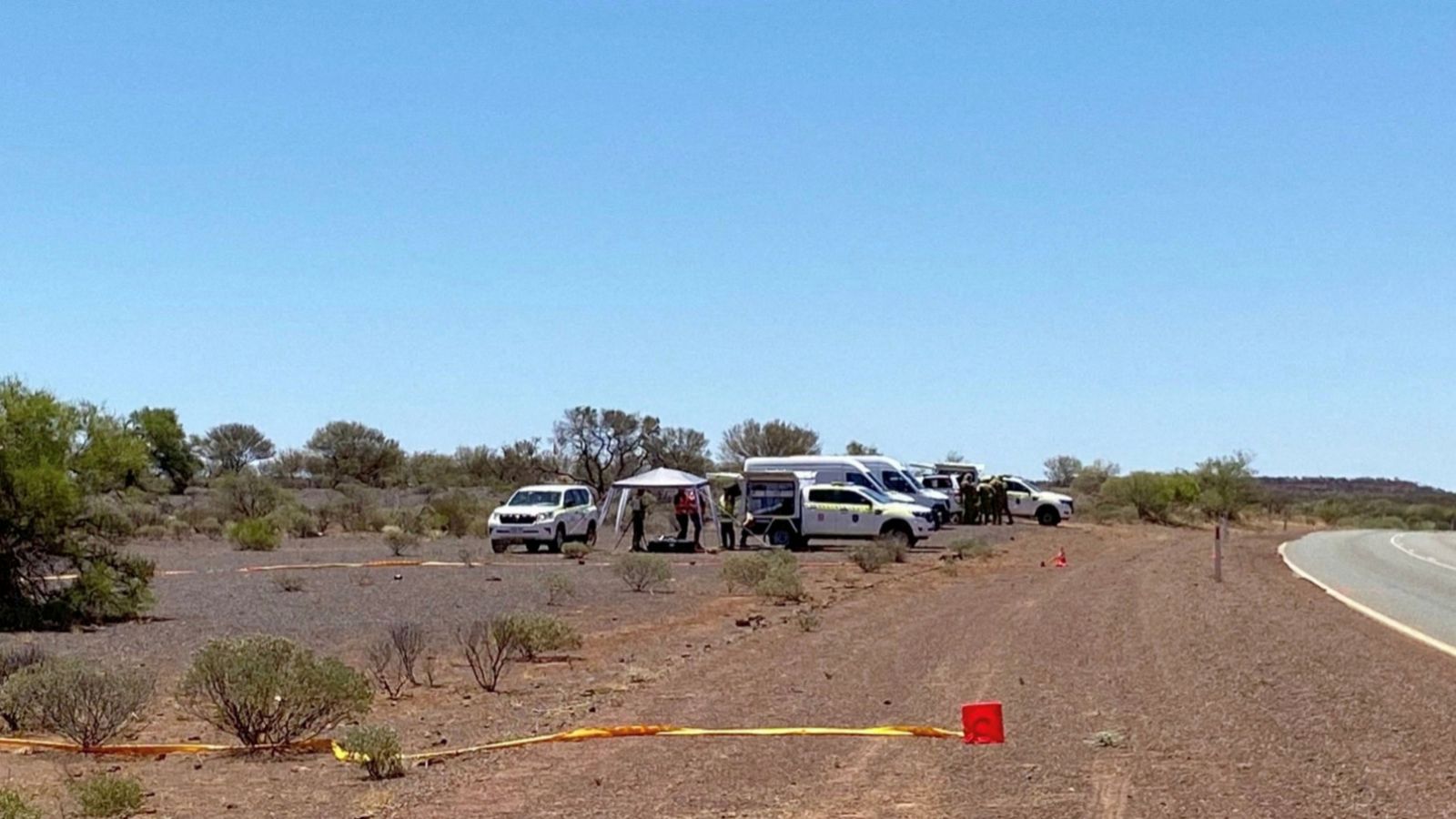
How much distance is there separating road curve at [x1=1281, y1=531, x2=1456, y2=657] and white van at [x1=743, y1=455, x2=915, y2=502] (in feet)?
38.3

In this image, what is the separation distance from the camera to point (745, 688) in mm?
14914

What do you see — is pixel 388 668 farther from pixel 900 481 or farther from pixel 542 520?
pixel 900 481

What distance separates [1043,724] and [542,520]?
2777cm

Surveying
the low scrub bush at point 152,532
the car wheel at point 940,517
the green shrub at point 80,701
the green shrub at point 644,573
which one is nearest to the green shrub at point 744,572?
the green shrub at point 644,573

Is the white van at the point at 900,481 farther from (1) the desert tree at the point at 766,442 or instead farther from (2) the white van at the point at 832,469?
(1) the desert tree at the point at 766,442

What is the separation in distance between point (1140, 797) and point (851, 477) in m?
37.5

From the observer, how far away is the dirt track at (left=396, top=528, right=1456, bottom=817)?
9.43 m

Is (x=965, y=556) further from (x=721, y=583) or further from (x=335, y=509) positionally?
(x=335, y=509)

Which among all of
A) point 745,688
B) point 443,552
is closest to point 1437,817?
point 745,688

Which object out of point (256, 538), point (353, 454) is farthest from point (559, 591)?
point (353, 454)

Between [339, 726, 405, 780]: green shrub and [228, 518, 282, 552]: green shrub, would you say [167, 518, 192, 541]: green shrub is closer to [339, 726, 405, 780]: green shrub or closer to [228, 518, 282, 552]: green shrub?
[228, 518, 282, 552]: green shrub

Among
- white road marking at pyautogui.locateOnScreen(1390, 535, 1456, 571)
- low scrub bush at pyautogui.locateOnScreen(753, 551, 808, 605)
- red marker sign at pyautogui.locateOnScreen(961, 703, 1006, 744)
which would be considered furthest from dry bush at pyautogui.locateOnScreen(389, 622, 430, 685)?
white road marking at pyautogui.locateOnScreen(1390, 535, 1456, 571)

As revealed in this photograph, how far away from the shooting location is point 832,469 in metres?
47.1

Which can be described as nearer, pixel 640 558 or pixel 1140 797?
pixel 1140 797
